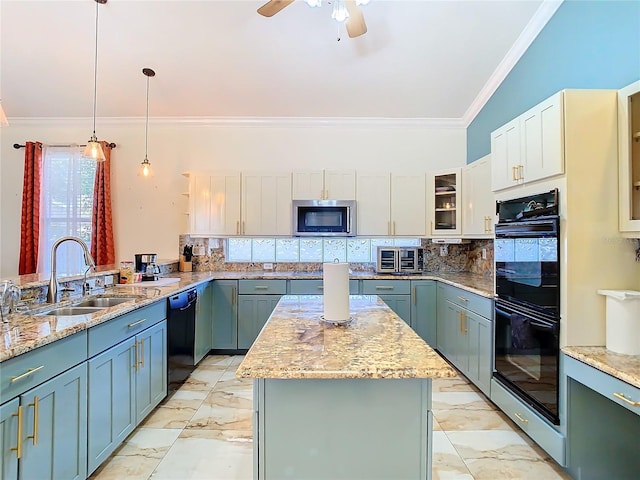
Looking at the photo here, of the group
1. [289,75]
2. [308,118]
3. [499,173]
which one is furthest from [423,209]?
[289,75]

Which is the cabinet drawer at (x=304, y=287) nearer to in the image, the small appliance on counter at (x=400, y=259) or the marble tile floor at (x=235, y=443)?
the small appliance on counter at (x=400, y=259)

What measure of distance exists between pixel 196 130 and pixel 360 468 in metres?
4.31

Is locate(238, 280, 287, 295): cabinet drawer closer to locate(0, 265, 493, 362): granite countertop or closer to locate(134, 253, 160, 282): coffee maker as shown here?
locate(0, 265, 493, 362): granite countertop

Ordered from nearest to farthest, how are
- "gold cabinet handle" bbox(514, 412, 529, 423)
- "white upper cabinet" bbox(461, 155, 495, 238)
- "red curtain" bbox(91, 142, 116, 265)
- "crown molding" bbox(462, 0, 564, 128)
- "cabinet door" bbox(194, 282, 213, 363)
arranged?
"gold cabinet handle" bbox(514, 412, 529, 423), "crown molding" bbox(462, 0, 564, 128), "white upper cabinet" bbox(461, 155, 495, 238), "cabinet door" bbox(194, 282, 213, 363), "red curtain" bbox(91, 142, 116, 265)

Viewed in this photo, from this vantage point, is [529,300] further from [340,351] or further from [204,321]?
[204,321]

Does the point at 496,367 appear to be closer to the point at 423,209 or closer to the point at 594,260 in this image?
the point at 594,260

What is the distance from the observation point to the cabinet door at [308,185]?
4.14m

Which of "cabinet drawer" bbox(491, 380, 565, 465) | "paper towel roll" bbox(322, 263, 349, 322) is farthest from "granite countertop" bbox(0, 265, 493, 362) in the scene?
"paper towel roll" bbox(322, 263, 349, 322)

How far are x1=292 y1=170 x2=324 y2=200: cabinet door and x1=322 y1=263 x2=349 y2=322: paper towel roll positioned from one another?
2.46 metres

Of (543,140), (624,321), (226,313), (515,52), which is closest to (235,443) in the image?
(226,313)

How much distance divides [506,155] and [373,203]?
5.97ft

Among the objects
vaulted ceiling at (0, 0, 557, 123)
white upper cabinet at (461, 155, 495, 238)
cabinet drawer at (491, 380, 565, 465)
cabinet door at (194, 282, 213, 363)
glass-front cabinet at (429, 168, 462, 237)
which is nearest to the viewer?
cabinet drawer at (491, 380, 565, 465)

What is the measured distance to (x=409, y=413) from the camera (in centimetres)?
132

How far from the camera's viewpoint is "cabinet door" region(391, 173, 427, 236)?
417 centimetres
